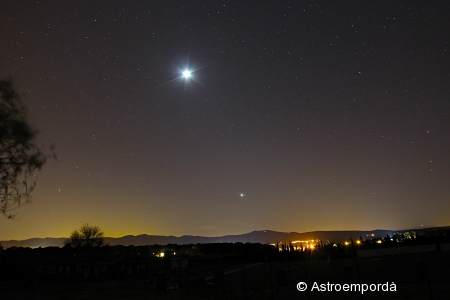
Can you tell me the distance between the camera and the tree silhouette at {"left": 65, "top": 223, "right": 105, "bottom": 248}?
353ft

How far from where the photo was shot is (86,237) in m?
109

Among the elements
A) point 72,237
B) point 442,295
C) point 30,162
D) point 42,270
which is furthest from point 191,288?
point 72,237

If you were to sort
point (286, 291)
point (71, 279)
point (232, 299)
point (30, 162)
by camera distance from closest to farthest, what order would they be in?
1. point (232, 299)
2. point (286, 291)
3. point (30, 162)
4. point (71, 279)

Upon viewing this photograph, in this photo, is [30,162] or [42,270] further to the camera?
[42,270]

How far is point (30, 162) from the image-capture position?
1151 inches

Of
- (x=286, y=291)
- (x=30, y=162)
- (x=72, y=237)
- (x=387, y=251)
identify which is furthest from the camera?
(x=72, y=237)

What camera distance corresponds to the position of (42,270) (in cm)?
5228

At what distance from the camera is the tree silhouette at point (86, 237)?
108 m

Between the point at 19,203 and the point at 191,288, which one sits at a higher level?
the point at 19,203

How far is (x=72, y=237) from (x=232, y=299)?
98.5 metres

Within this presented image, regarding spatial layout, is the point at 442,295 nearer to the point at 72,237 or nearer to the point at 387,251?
the point at 387,251

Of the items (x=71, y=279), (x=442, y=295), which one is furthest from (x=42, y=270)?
(x=442, y=295)

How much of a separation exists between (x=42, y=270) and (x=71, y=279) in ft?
19.0

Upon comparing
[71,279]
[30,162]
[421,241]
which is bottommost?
[71,279]
